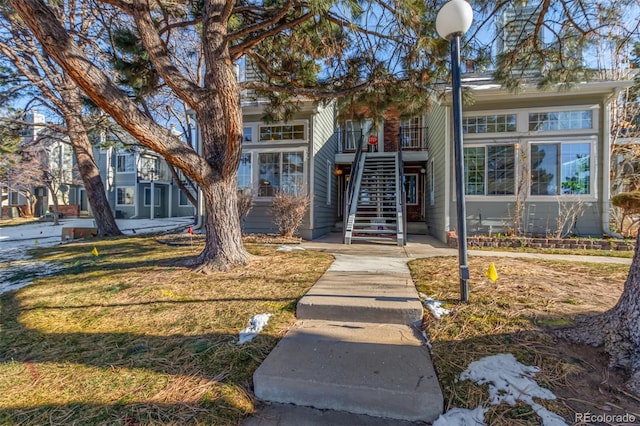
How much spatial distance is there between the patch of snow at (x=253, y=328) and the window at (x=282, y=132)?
7.17m

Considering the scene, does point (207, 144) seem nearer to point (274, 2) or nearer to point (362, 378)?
point (274, 2)

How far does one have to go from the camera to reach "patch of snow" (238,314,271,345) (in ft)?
8.29

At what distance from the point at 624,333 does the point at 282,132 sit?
881 cm

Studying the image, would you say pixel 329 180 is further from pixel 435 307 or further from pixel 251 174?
pixel 435 307

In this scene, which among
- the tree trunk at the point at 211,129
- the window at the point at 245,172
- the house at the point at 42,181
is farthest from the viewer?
the house at the point at 42,181

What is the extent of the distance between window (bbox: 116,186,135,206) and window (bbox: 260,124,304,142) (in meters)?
17.2

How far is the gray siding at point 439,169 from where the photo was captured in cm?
810

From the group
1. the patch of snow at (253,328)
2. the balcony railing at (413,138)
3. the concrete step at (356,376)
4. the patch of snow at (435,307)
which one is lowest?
the concrete step at (356,376)

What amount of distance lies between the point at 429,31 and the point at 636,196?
19.1ft

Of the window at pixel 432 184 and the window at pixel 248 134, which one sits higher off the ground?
the window at pixel 248 134

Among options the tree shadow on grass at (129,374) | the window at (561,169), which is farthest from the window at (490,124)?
the tree shadow on grass at (129,374)

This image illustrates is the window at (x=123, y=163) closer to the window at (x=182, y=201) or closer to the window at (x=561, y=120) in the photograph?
the window at (x=182, y=201)

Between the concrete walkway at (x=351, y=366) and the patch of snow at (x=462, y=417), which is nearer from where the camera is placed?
the patch of snow at (x=462, y=417)

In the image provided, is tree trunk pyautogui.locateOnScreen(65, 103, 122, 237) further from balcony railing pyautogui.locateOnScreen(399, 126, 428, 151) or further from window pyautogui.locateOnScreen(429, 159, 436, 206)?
balcony railing pyautogui.locateOnScreen(399, 126, 428, 151)
